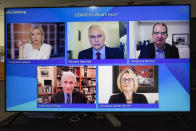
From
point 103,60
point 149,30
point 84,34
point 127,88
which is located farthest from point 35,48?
point 149,30

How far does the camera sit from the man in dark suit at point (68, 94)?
1593 mm

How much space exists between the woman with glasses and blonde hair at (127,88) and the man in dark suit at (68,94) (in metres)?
0.24

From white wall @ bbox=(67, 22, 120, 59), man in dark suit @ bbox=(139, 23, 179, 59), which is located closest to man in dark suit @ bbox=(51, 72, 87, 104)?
white wall @ bbox=(67, 22, 120, 59)

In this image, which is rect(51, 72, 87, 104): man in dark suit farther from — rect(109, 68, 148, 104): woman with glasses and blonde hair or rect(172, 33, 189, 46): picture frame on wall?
rect(172, 33, 189, 46): picture frame on wall

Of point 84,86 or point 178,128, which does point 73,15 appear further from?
point 178,128

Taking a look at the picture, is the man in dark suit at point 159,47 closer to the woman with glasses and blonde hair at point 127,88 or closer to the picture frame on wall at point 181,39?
the picture frame on wall at point 181,39

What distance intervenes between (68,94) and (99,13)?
2.15 ft

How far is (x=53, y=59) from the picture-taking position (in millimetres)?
1598

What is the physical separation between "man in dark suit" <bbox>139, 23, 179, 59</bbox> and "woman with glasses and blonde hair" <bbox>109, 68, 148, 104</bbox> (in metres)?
0.16

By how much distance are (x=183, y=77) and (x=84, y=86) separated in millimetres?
736

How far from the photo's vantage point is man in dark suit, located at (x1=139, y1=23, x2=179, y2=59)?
1.57 m

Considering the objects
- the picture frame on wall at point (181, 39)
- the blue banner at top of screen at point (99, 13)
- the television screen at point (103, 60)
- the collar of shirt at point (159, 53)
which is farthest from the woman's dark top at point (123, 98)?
the blue banner at top of screen at point (99, 13)

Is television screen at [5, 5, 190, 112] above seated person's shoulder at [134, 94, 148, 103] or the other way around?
above

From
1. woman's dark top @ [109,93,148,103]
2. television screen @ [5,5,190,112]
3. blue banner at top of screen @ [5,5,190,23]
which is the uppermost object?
blue banner at top of screen @ [5,5,190,23]
